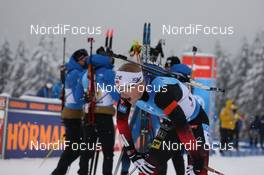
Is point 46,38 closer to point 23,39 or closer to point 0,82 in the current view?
point 23,39

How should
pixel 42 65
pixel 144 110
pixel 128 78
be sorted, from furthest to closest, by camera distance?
pixel 42 65, pixel 144 110, pixel 128 78

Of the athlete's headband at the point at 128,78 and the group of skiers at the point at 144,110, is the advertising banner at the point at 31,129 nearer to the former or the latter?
the group of skiers at the point at 144,110

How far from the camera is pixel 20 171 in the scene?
9.36 m

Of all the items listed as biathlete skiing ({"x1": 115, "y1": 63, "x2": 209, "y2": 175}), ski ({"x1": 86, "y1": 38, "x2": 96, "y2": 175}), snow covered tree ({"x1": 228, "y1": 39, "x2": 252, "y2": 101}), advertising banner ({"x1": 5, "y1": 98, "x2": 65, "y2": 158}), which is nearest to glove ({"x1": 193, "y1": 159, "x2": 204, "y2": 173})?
biathlete skiing ({"x1": 115, "y1": 63, "x2": 209, "y2": 175})

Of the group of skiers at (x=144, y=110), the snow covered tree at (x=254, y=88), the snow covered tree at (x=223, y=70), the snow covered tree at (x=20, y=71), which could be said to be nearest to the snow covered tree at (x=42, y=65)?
the snow covered tree at (x=20, y=71)

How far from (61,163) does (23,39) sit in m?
50.1

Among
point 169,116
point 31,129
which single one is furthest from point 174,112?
point 31,129

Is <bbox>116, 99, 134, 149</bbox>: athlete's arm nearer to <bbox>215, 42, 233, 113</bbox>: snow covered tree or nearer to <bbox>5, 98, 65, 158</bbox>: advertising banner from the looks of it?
<bbox>5, 98, 65, 158</bbox>: advertising banner

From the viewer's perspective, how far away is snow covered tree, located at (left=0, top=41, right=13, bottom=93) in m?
47.5

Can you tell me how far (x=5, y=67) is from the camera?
50562 millimetres

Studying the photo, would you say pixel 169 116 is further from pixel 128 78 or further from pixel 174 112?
pixel 128 78

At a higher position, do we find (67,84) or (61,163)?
(67,84)

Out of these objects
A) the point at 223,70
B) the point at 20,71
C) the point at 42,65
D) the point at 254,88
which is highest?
the point at 42,65

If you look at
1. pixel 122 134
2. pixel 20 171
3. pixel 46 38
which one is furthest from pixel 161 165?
pixel 46 38
